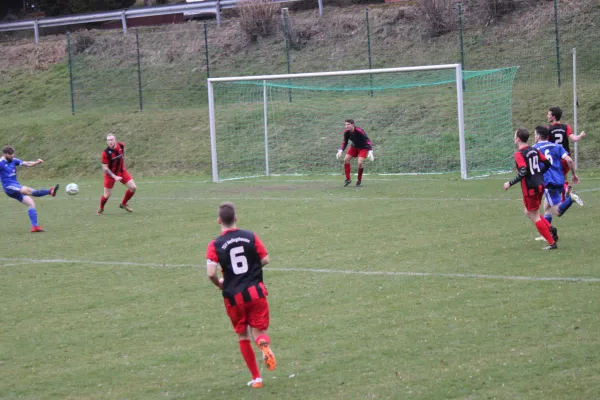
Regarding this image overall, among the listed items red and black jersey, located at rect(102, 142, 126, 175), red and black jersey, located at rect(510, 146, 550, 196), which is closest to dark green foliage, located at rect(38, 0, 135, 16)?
red and black jersey, located at rect(102, 142, 126, 175)

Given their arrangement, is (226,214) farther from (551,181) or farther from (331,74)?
(331,74)

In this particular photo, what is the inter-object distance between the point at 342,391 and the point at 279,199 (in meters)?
12.4

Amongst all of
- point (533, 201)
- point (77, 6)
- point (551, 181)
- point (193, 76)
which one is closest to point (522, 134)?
point (533, 201)

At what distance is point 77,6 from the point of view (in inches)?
1662

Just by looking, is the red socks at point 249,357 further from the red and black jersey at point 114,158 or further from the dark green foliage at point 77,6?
the dark green foliage at point 77,6

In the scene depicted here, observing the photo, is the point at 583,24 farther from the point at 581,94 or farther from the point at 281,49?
the point at 281,49

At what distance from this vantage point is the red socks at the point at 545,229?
10508 millimetres

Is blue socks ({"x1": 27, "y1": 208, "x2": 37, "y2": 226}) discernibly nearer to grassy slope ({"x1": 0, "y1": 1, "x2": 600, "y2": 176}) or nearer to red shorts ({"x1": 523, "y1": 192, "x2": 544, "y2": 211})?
red shorts ({"x1": 523, "y1": 192, "x2": 544, "y2": 211})

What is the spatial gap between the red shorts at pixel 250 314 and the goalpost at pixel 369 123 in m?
16.4

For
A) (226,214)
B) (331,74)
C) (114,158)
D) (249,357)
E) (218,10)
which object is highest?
(218,10)

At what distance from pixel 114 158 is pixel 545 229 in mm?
9826

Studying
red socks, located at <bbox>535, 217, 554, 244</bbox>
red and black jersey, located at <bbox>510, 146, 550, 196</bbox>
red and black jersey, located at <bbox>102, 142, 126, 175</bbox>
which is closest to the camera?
red socks, located at <bbox>535, 217, 554, 244</bbox>

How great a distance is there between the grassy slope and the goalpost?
3.88 ft

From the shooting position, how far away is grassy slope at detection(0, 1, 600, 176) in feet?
87.1
